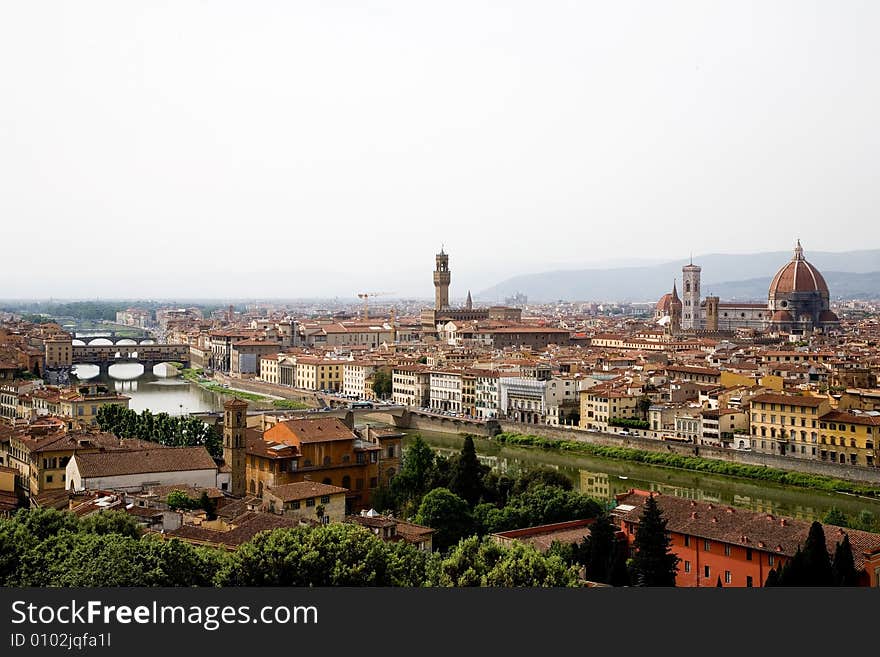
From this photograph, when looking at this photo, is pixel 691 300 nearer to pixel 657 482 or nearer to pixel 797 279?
pixel 797 279

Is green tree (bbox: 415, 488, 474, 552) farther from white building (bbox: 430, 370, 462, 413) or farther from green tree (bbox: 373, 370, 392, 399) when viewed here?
green tree (bbox: 373, 370, 392, 399)

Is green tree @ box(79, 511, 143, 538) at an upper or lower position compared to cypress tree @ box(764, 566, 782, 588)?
upper

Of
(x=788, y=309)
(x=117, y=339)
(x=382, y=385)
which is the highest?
(x=788, y=309)

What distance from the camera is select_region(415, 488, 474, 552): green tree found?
1109cm

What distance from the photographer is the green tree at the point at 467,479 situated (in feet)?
42.0

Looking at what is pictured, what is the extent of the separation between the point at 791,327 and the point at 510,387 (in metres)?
24.9

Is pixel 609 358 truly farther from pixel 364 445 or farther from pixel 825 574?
pixel 825 574

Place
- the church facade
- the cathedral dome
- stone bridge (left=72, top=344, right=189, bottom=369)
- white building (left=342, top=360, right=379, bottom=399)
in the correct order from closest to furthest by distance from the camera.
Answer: white building (left=342, top=360, right=379, bottom=399) < stone bridge (left=72, top=344, right=189, bottom=369) < the church facade < the cathedral dome

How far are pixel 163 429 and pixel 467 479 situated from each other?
5907mm

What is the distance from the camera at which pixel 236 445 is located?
13.6 metres

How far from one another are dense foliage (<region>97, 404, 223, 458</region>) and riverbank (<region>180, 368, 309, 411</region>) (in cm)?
884

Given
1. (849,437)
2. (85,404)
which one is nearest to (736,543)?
(849,437)

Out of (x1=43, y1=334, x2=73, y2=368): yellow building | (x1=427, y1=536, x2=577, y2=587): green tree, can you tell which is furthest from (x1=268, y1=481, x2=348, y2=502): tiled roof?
(x1=43, y1=334, x2=73, y2=368): yellow building

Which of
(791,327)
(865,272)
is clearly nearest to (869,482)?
(791,327)
